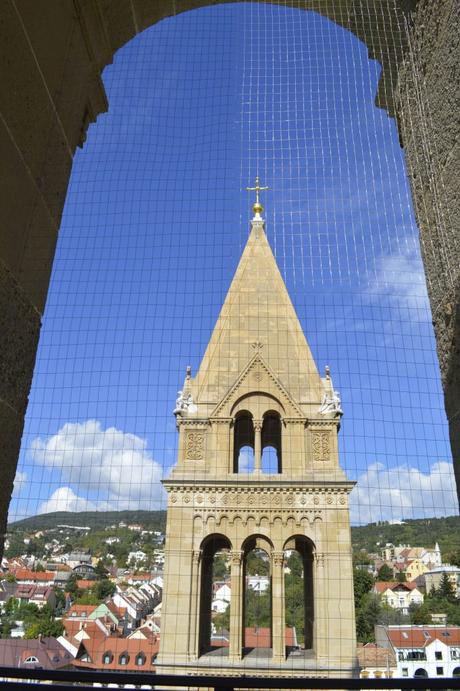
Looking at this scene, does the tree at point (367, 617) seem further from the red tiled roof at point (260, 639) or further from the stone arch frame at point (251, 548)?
the red tiled roof at point (260, 639)

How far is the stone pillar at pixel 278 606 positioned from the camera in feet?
40.1

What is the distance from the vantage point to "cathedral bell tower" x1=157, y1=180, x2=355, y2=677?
12141mm

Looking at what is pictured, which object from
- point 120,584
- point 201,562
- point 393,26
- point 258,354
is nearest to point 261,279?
point 258,354

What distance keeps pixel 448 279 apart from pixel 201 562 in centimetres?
1237

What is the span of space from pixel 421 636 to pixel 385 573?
3.82 feet

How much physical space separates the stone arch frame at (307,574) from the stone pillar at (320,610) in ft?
0.86

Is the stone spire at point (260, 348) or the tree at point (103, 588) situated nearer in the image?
the tree at point (103, 588)

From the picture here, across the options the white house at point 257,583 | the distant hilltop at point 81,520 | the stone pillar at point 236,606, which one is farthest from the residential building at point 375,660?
the distant hilltop at point 81,520

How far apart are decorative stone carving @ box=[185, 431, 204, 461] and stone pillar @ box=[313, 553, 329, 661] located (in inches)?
151

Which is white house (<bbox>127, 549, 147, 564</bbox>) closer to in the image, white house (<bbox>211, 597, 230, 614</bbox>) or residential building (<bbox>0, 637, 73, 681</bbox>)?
residential building (<bbox>0, 637, 73, 681</bbox>)

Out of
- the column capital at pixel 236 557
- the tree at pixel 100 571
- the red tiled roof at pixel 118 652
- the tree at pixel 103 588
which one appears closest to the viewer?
the tree at pixel 100 571

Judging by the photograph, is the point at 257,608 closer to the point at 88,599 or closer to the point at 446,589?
the point at 88,599

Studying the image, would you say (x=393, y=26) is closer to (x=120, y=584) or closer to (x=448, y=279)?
(x=448, y=279)

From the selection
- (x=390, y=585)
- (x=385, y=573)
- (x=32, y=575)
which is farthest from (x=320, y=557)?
(x=32, y=575)
